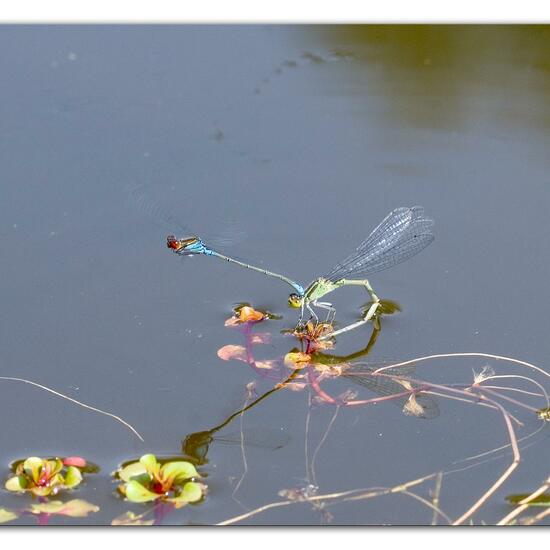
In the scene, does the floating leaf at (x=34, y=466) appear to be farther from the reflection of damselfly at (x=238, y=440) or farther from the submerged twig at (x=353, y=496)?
the submerged twig at (x=353, y=496)

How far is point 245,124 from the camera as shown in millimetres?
6020

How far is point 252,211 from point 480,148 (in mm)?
1494

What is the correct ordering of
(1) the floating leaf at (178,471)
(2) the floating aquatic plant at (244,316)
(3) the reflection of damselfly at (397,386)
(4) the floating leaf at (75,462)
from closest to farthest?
1. (1) the floating leaf at (178,471)
2. (4) the floating leaf at (75,462)
3. (3) the reflection of damselfly at (397,386)
4. (2) the floating aquatic plant at (244,316)

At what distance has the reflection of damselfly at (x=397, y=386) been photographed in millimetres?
4121

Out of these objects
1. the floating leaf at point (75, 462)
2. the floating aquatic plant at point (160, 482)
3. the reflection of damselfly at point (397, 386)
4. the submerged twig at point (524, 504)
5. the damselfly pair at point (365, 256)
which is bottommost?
the submerged twig at point (524, 504)

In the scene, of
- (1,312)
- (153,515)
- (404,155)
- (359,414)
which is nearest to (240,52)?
(404,155)

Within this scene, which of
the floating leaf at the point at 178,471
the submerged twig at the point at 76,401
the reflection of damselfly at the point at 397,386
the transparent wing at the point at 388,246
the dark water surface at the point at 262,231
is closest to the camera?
the floating leaf at the point at 178,471

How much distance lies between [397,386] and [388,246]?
933 mm

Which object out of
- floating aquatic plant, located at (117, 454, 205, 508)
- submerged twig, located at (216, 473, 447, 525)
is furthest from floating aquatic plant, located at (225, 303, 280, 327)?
submerged twig, located at (216, 473, 447, 525)

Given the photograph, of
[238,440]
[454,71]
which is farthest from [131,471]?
[454,71]

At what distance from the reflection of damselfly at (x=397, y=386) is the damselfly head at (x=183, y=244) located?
98cm

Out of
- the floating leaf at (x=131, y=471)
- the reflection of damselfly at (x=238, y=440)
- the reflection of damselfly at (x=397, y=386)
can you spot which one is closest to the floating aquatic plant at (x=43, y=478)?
the floating leaf at (x=131, y=471)

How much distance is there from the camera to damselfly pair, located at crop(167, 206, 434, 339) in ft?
15.3

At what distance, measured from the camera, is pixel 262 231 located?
516 centimetres
